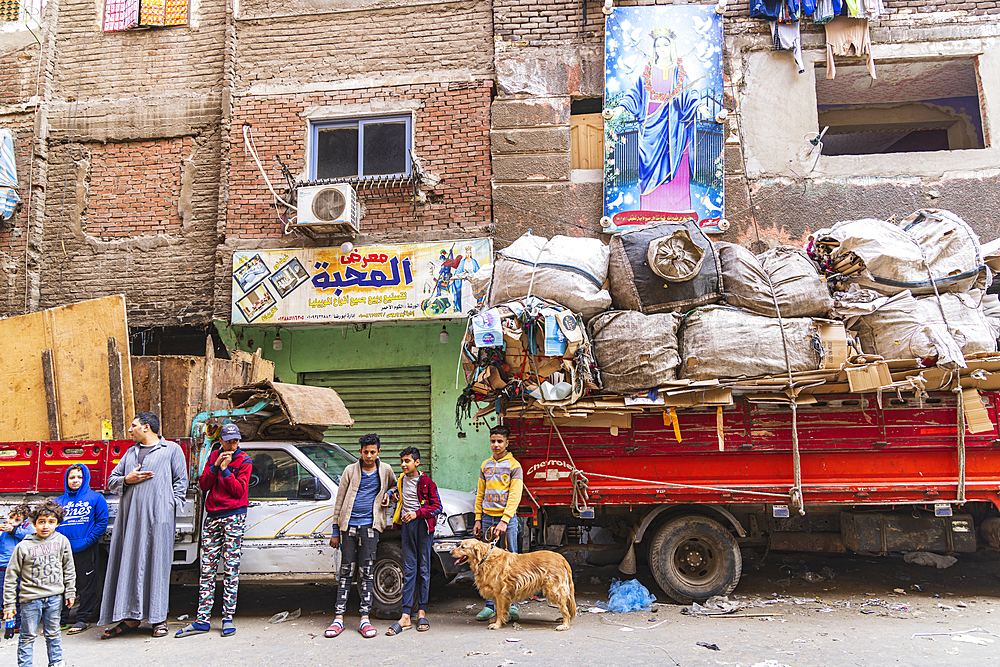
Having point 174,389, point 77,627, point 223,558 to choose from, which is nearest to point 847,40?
point 174,389

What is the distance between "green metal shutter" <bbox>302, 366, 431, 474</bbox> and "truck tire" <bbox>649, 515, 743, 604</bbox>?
4446 millimetres

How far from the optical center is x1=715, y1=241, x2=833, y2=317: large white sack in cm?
566

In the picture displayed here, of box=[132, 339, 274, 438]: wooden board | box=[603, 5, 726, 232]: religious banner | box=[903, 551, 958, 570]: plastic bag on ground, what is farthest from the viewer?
box=[603, 5, 726, 232]: religious banner

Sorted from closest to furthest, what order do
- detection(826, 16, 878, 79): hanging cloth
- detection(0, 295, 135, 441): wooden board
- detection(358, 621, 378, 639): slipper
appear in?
detection(358, 621, 378, 639): slipper < detection(0, 295, 135, 441): wooden board < detection(826, 16, 878, 79): hanging cloth

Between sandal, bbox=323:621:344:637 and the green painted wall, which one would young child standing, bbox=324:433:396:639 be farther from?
the green painted wall

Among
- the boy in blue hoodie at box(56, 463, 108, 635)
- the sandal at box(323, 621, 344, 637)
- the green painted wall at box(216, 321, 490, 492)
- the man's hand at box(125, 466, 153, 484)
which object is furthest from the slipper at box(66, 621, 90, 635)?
the green painted wall at box(216, 321, 490, 492)

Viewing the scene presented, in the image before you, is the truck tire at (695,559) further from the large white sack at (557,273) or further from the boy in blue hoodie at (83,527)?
the boy in blue hoodie at (83,527)

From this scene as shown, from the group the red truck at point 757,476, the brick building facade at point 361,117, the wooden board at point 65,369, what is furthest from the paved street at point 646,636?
the brick building facade at point 361,117

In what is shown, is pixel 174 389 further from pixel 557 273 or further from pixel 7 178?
pixel 7 178

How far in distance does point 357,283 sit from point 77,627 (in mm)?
5171

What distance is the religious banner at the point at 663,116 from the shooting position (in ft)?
30.6

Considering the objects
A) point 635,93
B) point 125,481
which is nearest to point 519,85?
point 635,93

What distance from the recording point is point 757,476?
19.5 feet

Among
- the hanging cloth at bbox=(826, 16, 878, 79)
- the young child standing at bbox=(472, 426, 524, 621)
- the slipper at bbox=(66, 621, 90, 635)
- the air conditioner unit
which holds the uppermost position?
→ the hanging cloth at bbox=(826, 16, 878, 79)
